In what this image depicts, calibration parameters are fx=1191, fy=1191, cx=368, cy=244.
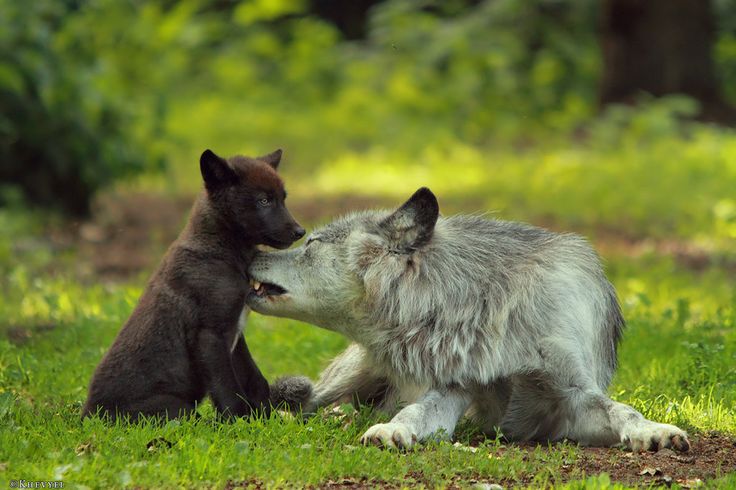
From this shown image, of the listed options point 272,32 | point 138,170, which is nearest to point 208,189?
point 138,170

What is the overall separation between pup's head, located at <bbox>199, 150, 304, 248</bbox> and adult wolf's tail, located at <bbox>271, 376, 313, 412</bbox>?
87cm

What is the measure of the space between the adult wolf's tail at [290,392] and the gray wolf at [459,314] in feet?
1.35

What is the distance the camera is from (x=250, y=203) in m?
6.25

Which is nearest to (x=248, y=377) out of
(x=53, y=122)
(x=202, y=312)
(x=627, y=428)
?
(x=202, y=312)

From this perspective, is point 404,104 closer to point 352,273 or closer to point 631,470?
point 352,273

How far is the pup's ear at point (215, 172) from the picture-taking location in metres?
6.12

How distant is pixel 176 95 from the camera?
2406 cm

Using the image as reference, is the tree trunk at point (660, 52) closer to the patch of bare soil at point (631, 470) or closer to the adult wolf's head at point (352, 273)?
the adult wolf's head at point (352, 273)

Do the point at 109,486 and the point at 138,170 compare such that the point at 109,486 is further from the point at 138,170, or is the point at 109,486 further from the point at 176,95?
the point at 176,95

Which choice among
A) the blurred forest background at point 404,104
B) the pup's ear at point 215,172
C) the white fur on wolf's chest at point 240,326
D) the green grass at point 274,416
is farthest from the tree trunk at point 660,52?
the white fur on wolf's chest at point 240,326

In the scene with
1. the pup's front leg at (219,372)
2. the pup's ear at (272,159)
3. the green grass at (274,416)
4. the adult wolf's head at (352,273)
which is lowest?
the green grass at (274,416)

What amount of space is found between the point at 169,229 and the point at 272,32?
1337 centimetres

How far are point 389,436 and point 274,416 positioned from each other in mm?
785

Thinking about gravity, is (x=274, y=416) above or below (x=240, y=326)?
below
